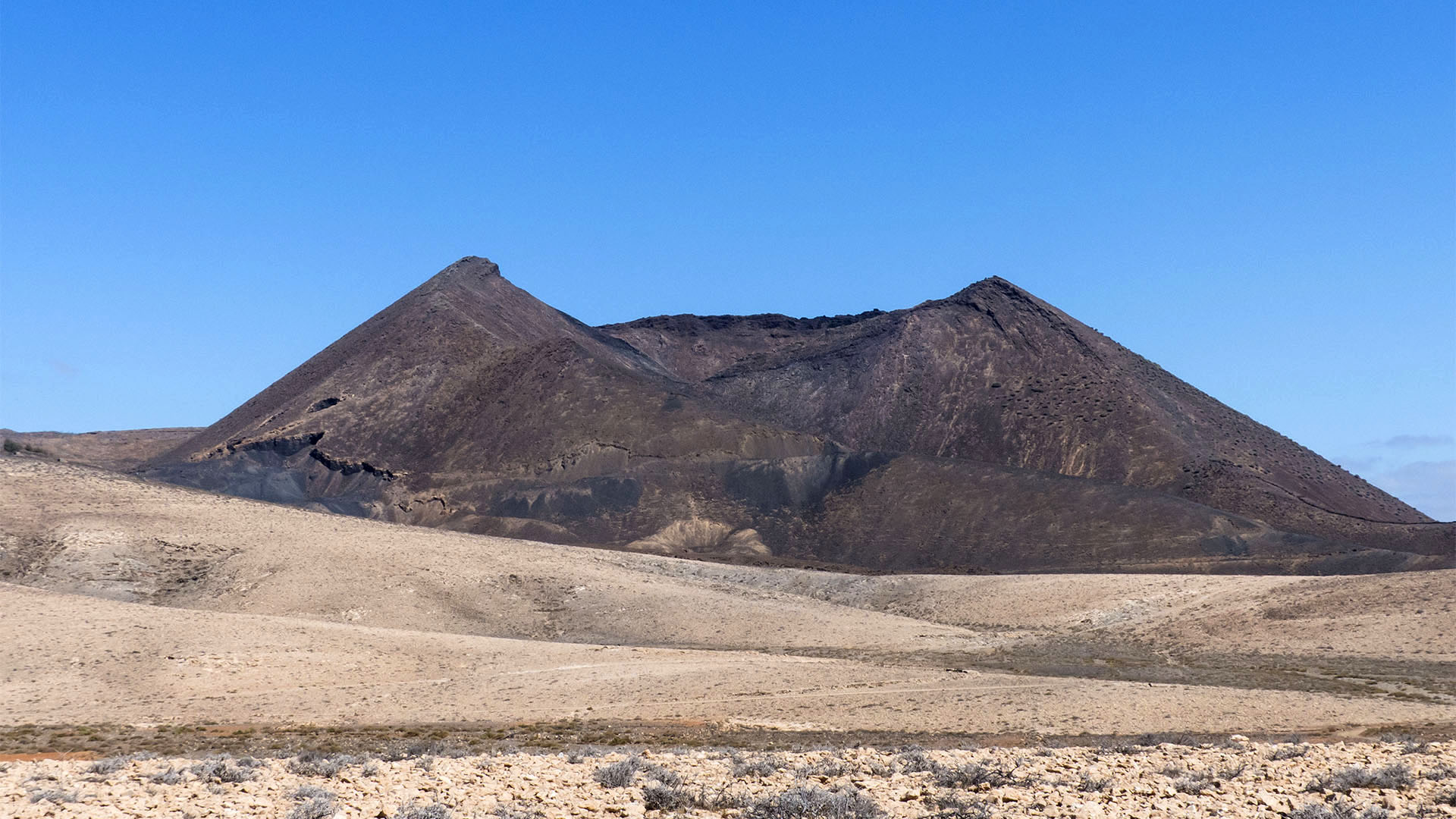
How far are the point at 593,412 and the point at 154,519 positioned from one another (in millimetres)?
51907

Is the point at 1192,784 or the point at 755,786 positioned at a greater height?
the point at 1192,784

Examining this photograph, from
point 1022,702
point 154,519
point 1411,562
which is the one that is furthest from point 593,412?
point 1022,702

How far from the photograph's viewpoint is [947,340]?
120500 millimetres

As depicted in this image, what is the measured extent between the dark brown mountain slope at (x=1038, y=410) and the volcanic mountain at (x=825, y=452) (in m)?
0.28

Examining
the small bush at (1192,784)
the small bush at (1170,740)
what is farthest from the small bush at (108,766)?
the small bush at (1170,740)

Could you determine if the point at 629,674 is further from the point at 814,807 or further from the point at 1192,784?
the point at 1192,784

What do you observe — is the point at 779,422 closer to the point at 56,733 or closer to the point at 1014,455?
the point at 1014,455

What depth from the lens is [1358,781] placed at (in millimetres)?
14125

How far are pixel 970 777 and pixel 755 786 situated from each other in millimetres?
2608

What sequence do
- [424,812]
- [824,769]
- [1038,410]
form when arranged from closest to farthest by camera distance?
[424,812] → [824,769] → [1038,410]

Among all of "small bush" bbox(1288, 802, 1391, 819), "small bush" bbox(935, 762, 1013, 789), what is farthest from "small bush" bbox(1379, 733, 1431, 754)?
"small bush" bbox(935, 762, 1013, 789)

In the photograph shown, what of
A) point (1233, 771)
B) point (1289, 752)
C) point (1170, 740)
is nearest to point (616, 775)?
point (1233, 771)

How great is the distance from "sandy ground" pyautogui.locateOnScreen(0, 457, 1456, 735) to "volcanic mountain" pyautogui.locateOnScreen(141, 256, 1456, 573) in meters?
23.6

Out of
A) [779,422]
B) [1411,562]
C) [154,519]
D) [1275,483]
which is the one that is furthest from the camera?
[779,422]
